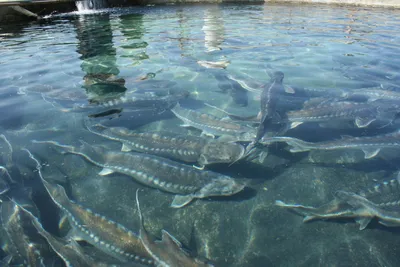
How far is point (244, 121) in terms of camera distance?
16.9 feet

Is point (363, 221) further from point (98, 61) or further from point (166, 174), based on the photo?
point (98, 61)

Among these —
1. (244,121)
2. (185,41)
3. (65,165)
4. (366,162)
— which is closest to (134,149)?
(65,165)

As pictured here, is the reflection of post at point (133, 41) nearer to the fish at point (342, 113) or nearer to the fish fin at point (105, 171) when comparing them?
the fish fin at point (105, 171)

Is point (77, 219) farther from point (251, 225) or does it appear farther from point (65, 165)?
point (251, 225)

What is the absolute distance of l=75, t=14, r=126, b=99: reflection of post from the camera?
23.4 ft

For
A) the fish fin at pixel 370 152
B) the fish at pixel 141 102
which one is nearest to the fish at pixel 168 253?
the fish fin at pixel 370 152

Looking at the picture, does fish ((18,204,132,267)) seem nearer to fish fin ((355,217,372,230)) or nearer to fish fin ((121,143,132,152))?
fish fin ((121,143,132,152))

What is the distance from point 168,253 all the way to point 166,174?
1378 mm

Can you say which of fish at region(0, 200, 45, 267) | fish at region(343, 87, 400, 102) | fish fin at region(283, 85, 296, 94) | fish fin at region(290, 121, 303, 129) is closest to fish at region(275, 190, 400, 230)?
fish fin at region(290, 121, 303, 129)

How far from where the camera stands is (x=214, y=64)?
28.8ft

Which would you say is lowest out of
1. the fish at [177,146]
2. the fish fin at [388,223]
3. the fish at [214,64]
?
the fish fin at [388,223]

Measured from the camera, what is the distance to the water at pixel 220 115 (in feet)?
10.1

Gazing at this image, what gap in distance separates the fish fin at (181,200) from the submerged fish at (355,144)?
1727mm

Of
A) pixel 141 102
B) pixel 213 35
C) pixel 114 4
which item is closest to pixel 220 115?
pixel 141 102
